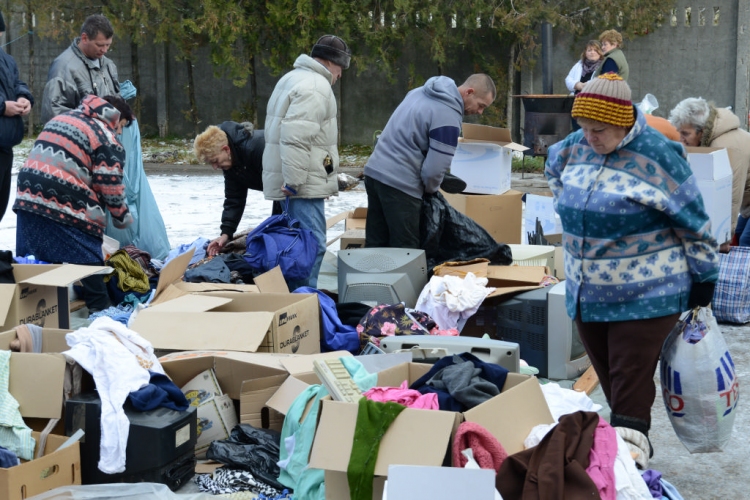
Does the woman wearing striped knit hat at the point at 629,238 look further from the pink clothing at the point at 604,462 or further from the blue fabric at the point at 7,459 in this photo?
the blue fabric at the point at 7,459

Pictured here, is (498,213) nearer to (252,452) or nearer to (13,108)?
(13,108)

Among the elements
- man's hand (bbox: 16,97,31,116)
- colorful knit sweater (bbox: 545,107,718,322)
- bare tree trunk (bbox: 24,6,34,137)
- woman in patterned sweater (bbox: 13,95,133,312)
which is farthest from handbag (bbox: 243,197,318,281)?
bare tree trunk (bbox: 24,6,34,137)

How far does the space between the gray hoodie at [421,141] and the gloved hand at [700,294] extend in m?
2.14

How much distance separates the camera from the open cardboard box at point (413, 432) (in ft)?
8.61

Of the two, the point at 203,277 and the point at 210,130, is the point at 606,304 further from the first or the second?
the point at 210,130

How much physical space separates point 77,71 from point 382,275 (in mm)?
2597

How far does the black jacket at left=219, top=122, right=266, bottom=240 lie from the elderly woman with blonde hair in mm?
2482

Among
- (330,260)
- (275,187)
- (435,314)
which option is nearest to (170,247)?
(330,260)

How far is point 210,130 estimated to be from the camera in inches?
215

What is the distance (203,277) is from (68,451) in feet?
6.94

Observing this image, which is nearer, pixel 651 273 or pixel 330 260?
pixel 651 273

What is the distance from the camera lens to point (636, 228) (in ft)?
9.75

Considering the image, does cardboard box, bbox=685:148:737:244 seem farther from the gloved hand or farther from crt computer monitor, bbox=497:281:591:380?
the gloved hand

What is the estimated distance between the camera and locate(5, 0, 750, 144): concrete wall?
12.8 metres
